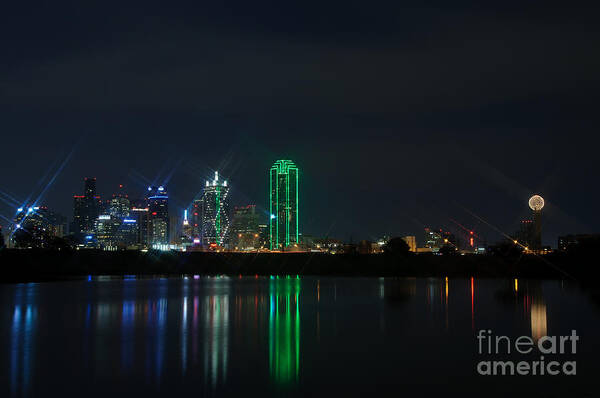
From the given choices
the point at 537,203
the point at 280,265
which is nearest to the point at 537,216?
the point at 537,203

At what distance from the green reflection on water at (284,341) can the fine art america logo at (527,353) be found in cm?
652

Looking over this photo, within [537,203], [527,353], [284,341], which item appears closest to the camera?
[527,353]

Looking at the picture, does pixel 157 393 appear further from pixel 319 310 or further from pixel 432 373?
pixel 319 310

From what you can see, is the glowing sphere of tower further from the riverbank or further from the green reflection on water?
the green reflection on water

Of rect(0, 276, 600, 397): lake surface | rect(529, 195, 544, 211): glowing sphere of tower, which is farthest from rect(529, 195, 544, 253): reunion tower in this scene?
rect(0, 276, 600, 397): lake surface

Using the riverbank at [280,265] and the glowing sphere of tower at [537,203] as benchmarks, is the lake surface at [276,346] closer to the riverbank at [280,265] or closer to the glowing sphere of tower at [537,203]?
the riverbank at [280,265]

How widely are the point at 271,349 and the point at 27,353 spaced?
954 cm

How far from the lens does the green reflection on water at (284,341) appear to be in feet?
68.8

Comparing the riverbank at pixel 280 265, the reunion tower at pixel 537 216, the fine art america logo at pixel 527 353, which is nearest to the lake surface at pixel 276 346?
the fine art america logo at pixel 527 353

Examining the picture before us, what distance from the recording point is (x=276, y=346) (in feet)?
85.9

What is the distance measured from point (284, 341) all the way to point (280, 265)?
10966cm

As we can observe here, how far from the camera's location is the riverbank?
91.5 meters

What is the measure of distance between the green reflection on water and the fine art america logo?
21.4 feet

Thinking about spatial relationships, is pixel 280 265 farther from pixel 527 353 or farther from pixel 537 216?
pixel 527 353
